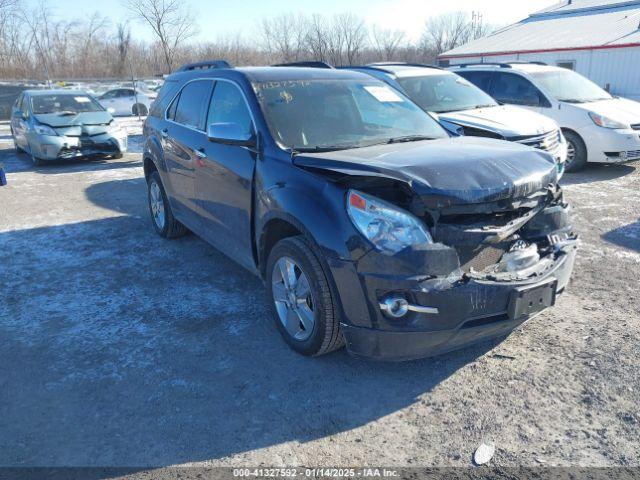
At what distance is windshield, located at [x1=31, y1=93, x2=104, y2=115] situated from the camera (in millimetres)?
11344

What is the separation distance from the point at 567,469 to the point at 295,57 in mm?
51365

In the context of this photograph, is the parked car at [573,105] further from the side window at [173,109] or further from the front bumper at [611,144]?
the side window at [173,109]

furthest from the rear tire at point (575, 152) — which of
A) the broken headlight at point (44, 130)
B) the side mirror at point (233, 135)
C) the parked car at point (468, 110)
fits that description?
the broken headlight at point (44, 130)

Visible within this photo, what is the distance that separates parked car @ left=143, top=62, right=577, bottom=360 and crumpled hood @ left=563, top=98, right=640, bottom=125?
6.23m

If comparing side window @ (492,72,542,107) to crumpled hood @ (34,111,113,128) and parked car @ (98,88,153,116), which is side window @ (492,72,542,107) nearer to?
crumpled hood @ (34,111,113,128)

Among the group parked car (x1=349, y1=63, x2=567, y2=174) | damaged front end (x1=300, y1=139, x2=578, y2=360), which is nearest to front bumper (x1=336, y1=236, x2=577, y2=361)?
damaged front end (x1=300, y1=139, x2=578, y2=360)

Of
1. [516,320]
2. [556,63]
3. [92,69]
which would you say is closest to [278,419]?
[516,320]

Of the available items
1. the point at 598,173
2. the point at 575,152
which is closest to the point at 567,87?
the point at 575,152

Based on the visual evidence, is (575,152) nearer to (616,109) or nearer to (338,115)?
(616,109)

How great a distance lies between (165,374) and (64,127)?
931 cm

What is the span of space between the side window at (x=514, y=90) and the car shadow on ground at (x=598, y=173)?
5.13 ft

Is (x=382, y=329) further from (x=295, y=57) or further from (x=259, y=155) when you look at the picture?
(x=295, y=57)

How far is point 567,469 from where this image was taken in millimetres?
2475

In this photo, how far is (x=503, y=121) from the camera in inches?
304
